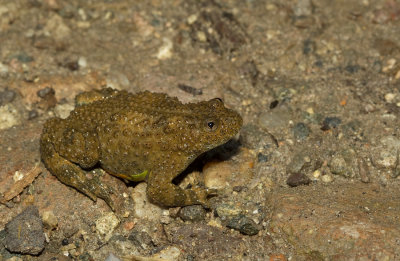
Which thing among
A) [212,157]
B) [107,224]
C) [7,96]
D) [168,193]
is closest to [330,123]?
[212,157]

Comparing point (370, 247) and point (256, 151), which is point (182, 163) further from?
point (370, 247)

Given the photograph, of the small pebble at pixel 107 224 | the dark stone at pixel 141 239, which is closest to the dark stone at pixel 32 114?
the small pebble at pixel 107 224

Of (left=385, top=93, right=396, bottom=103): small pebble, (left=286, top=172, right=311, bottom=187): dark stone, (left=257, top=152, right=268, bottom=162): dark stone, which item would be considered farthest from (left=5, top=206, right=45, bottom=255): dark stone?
(left=385, top=93, right=396, bottom=103): small pebble

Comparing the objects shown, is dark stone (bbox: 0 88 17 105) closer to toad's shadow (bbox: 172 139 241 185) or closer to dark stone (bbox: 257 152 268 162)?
toad's shadow (bbox: 172 139 241 185)

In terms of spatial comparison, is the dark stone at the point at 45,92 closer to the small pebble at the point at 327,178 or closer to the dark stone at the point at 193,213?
the dark stone at the point at 193,213

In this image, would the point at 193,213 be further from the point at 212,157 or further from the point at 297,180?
the point at 297,180

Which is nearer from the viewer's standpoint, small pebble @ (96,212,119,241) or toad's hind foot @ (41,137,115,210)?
small pebble @ (96,212,119,241)
